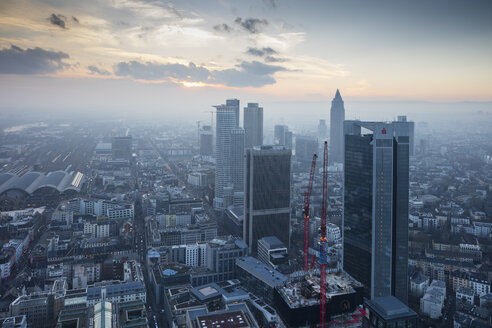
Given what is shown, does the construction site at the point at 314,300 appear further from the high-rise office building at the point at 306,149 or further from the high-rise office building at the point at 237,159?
the high-rise office building at the point at 306,149

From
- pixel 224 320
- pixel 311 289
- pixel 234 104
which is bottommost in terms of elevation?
pixel 224 320

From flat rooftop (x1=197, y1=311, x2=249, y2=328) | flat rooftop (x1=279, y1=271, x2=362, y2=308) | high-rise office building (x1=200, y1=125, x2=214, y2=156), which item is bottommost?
flat rooftop (x1=197, y1=311, x2=249, y2=328)

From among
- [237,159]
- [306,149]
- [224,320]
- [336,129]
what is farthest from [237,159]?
[336,129]

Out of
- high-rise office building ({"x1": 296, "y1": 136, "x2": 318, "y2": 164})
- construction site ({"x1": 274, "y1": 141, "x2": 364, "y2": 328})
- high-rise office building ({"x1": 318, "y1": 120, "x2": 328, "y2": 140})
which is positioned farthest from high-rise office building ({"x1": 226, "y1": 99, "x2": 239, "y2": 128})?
high-rise office building ({"x1": 318, "y1": 120, "x2": 328, "y2": 140})

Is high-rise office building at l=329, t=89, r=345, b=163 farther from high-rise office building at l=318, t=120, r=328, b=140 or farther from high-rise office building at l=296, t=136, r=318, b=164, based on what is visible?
high-rise office building at l=318, t=120, r=328, b=140

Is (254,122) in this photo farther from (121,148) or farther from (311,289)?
(311,289)

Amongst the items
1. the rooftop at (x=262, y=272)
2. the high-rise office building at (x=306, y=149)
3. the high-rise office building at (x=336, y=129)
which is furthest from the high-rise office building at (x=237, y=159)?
the high-rise office building at (x=336, y=129)

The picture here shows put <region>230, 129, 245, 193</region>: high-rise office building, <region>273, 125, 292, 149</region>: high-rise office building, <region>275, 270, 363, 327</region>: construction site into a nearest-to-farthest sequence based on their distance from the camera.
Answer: <region>275, 270, 363, 327</region>: construction site, <region>230, 129, 245, 193</region>: high-rise office building, <region>273, 125, 292, 149</region>: high-rise office building
